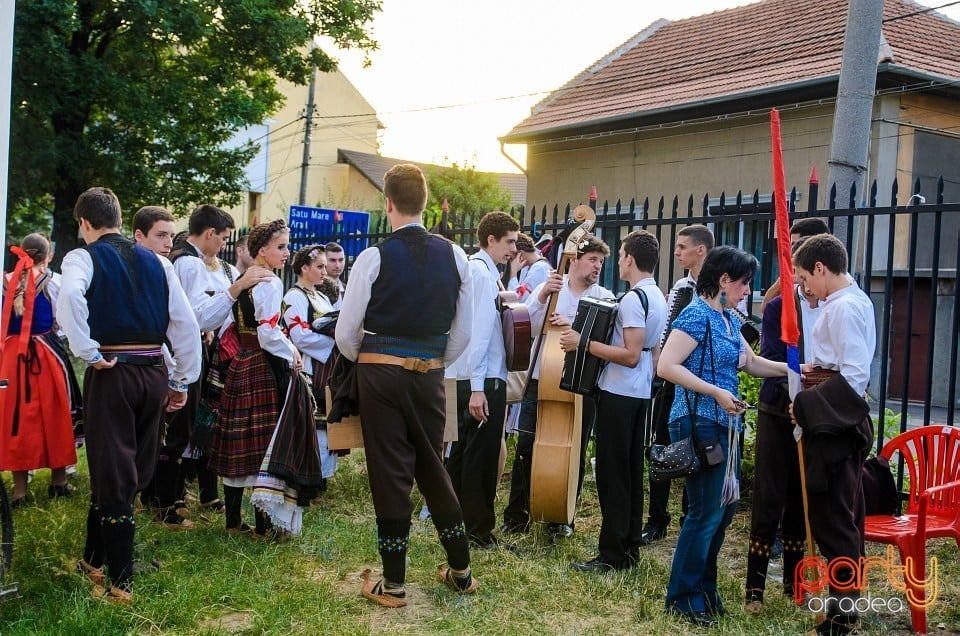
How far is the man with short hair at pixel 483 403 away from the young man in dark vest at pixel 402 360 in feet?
2.55

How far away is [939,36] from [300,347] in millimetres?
13906

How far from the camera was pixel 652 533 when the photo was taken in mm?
5734

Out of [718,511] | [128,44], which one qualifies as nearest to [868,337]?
[718,511]

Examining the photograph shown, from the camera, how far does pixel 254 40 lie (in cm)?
1712

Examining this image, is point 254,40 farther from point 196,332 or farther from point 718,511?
point 718,511

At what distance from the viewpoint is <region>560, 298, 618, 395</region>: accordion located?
4926mm

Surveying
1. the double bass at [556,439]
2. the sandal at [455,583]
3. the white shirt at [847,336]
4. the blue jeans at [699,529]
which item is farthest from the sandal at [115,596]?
the white shirt at [847,336]

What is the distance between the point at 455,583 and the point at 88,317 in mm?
2200

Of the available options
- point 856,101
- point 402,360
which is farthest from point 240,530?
point 856,101

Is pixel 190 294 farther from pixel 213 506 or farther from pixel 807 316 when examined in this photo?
pixel 807 316

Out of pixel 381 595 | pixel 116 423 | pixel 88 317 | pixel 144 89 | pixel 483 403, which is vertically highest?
pixel 144 89

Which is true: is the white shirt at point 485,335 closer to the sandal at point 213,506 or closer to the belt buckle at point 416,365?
the belt buckle at point 416,365

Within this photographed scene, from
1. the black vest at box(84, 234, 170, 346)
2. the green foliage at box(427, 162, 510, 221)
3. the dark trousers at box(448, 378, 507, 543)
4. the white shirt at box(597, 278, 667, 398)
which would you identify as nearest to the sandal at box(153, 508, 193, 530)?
the black vest at box(84, 234, 170, 346)

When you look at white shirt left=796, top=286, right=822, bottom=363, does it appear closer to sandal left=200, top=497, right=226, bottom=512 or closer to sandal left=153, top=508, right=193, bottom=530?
sandal left=153, top=508, right=193, bottom=530
